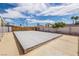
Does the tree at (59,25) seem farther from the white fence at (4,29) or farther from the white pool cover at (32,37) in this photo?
the white fence at (4,29)

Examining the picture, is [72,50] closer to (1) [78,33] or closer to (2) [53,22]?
(1) [78,33]

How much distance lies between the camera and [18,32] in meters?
2.08

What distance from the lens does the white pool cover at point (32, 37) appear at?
2008 mm

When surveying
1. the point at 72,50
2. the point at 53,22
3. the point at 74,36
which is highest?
the point at 53,22

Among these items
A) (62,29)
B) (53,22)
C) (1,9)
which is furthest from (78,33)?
(1,9)

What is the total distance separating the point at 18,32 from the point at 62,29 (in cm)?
56

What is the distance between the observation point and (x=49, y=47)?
6.63ft

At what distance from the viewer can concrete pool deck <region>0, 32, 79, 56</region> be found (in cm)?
198

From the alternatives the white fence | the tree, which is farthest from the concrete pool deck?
the tree

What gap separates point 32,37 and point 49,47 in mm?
246

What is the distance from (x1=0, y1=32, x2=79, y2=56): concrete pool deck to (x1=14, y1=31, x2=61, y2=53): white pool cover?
73 mm

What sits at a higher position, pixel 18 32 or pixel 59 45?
pixel 18 32

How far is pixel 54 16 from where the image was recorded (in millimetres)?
2016

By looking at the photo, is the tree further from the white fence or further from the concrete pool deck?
the white fence
